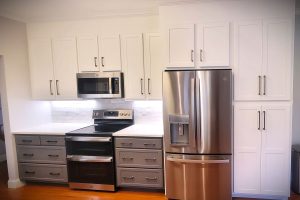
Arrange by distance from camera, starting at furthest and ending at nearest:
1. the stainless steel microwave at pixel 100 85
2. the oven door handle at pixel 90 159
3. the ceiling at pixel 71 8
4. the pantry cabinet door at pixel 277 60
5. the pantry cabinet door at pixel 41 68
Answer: the pantry cabinet door at pixel 41 68
the stainless steel microwave at pixel 100 85
the oven door handle at pixel 90 159
the ceiling at pixel 71 8
the pantry cabinet door at pixel 277 60

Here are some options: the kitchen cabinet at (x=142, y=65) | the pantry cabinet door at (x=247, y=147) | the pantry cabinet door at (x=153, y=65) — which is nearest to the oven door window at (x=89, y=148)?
the kitchen cabinet at (x=142, y=65)

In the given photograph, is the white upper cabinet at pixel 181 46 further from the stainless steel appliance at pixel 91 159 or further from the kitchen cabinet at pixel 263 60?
the stainless steel appliance at pixel 91 159

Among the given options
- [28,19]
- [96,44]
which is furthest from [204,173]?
[28,19]

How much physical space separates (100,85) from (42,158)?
137 cm

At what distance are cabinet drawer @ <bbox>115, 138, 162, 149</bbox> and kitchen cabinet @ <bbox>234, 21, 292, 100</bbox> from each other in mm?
1194

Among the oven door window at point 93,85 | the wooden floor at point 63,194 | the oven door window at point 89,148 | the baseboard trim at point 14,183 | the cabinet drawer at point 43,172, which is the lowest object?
the wooden floor at point 63,194

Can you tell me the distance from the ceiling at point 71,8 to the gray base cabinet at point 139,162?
176cm

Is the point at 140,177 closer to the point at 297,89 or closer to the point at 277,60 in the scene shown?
the point at 277,60

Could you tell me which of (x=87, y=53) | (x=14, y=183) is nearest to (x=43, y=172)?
(x=14, y=183)

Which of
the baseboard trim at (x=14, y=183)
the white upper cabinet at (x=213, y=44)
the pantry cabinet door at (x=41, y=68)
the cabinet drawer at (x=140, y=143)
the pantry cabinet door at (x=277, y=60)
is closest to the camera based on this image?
the pantry cabinet door at (x=277, y=60)

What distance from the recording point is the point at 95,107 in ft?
13.6

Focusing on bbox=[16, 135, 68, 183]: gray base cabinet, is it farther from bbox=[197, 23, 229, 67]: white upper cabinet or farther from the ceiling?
bbox=[197, 23, 229, 67]: white upper cabinet

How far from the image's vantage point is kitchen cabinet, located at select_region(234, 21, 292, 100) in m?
2.91

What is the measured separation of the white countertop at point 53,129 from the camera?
3647 mm
